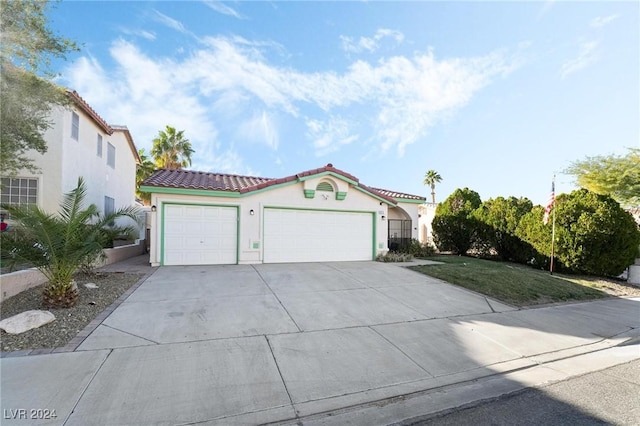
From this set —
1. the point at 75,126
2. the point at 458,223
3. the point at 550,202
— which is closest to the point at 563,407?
the point at 550,202

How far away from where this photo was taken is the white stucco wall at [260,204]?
10344mm

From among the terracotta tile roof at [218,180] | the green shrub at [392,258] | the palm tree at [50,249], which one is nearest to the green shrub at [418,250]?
the green shrub at [392,258]

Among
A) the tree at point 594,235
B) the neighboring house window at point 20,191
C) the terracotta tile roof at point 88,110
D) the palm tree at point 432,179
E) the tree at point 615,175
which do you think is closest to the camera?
the neighboring house window at point 20,191

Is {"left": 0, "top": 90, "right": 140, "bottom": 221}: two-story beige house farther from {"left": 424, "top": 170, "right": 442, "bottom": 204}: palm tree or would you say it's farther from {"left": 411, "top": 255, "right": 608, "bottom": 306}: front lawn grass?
{"left": 424, "top": 170, "right": 442, "bottom": 204}: palm tree

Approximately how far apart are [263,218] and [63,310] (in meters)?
6.87

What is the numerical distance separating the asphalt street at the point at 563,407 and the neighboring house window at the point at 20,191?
46.2 feet

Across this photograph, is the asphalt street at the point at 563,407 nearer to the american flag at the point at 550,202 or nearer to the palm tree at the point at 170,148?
the american flag at the point at 550,202

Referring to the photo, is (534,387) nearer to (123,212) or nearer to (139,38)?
(123,212)

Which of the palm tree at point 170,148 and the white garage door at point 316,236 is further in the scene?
the palm tree at point 170,148

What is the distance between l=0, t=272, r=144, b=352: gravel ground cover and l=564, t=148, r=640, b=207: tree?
67.1ft

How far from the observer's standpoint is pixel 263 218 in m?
11.7

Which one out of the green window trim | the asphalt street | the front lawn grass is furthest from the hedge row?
the asphalt street

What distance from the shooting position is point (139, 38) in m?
10.3

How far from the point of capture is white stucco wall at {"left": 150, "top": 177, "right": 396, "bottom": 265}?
10.3 meters
